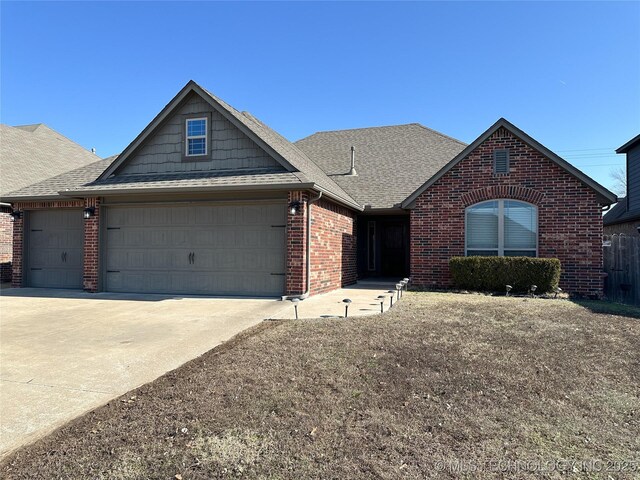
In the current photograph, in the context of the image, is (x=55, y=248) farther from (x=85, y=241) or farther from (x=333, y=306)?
(x=333, y=306)

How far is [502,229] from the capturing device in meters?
11.2

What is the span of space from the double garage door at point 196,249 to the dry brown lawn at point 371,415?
4.61m

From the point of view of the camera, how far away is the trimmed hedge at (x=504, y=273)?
1027cm

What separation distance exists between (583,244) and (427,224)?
3953 millimetres

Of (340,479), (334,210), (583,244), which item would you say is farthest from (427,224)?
(340,479)

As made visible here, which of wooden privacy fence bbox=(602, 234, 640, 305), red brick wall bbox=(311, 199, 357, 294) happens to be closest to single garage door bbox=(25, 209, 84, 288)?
red brick wall bbox=(311, 199, 357, 294)

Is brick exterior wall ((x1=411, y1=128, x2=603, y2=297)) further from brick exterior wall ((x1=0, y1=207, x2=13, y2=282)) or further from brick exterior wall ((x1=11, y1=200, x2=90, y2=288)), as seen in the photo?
brick exterior wall ((x1=0, y1=207, x2=13, y2=282))

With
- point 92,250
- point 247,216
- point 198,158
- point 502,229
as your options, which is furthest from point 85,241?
point 502,229

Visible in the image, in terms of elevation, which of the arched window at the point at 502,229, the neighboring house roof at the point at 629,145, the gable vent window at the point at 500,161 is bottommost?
the arched window at the point at 502,229

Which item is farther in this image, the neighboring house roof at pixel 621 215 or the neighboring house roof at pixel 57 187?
the neighboring house roof at pixel 621 215

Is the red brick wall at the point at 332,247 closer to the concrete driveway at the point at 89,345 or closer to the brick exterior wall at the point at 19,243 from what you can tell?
the concrete driveway at the point at 89,345

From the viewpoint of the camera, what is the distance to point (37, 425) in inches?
130

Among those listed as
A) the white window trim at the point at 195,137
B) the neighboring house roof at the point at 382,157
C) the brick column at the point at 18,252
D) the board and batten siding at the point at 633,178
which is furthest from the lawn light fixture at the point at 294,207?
the board and batten siding at the point at 633,178

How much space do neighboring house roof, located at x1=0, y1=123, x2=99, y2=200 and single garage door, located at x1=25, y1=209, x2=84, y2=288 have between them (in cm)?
317
